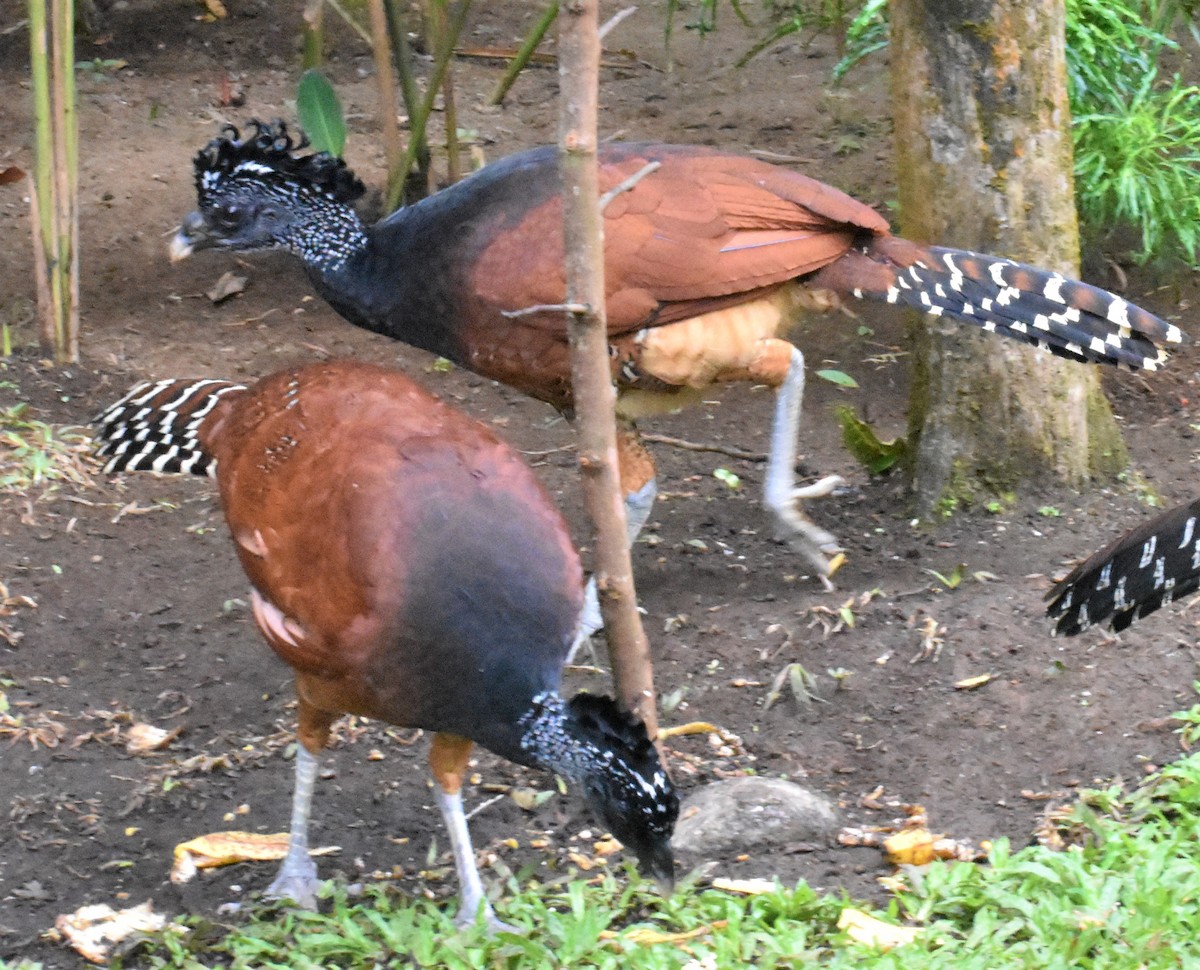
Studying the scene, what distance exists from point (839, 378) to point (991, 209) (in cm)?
151

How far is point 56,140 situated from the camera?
5.95m

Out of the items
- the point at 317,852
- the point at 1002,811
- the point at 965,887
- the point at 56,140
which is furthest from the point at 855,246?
the point at 56,140

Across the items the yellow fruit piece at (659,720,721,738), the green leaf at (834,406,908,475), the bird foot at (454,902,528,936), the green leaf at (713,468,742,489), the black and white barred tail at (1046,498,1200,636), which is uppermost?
the black and white barred tail at (1046,498,1200,636)

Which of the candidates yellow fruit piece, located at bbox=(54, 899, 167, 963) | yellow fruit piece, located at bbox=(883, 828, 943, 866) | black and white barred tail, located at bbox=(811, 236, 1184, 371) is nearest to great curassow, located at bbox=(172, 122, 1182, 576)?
black and white barred tail, located at bbox=(811, 236, 1184, 371)

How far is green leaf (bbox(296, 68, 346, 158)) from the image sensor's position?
6543 millimetres

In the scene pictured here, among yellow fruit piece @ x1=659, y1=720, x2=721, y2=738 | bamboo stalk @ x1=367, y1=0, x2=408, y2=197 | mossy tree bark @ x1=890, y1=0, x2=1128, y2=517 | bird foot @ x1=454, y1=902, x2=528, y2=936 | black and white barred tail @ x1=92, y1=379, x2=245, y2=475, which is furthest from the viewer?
bamboo stalk @ x1=367, y1=0, x2=408, y2=197

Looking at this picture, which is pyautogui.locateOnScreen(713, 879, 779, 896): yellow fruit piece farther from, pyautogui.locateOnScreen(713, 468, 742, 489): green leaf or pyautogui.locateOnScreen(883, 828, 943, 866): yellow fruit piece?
pyautogui.locateOnScreen(713, 468, 742, 489): green leaf

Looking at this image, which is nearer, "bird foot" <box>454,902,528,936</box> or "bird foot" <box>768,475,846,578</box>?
"bird foot" <box>454,902,528,936</box>

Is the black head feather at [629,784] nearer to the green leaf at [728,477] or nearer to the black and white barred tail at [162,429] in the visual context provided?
the black and white barred tail at [162,429]

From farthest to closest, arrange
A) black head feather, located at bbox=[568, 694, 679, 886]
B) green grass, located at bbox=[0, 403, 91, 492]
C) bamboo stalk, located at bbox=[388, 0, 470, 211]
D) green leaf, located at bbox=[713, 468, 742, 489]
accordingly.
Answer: bamboo stalk, located at bbox=[388, 0, 470, 211], green leaf, located at bbox=[713, 468, 742, 489], green grass, located at bbox=[0, 403, 91, 492], black head feather, located at bbox=[568, 694, 679, 886]

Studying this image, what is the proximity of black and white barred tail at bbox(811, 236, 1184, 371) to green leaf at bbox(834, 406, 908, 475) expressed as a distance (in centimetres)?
80

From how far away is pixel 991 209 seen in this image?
4875mm

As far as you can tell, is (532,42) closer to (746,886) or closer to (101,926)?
(746,886)

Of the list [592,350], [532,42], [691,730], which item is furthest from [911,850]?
[532,42]
